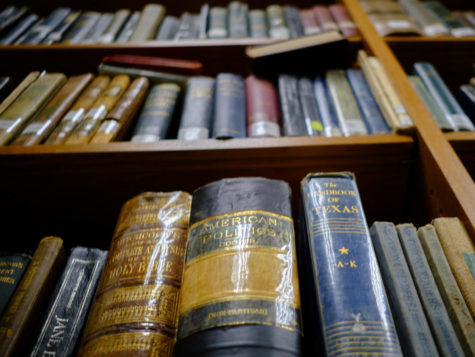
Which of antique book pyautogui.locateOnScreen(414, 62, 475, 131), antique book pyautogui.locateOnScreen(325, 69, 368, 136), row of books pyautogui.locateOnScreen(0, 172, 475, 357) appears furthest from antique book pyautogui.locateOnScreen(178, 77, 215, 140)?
antique book pyautogui.locateOnScreen(414, 62, 475, 131)

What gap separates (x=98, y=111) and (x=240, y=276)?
2.04 feet

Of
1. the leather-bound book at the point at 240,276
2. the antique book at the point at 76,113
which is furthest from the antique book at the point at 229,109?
the antique book at the point at 76,113

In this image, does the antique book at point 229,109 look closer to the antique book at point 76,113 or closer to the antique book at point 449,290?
the antique book at point 76,113

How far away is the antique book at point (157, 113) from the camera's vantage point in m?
0.85

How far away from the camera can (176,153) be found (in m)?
0.76

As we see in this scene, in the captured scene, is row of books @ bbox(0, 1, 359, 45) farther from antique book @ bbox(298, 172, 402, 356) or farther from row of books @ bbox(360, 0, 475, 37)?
antique book @ bbox(298, 172, 402, 356)

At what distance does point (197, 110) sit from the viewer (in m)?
Result: 0.90

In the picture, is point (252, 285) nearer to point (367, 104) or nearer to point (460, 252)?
point (460, 252)

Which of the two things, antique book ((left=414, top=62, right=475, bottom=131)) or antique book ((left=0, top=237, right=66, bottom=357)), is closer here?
antique book ((left=0, top=237, right=66, bottom=357))

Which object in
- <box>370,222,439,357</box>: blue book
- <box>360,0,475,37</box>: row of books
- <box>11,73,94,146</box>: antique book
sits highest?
<box>360,0,475,37</box>: row of books

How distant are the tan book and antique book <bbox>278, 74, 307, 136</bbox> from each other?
466mm

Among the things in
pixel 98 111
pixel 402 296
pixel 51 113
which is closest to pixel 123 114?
pixel 98 111

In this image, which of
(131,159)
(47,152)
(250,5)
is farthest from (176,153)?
(250,5)

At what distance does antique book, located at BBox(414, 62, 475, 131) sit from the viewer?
80 centimetres
